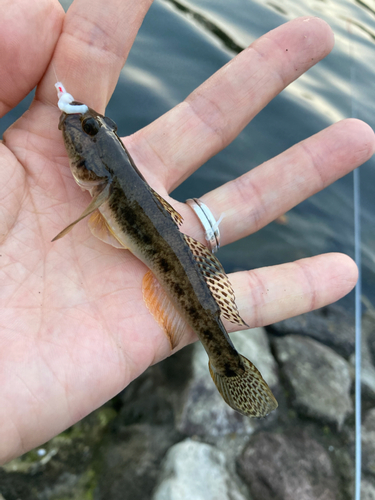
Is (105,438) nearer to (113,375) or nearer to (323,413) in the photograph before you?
(113,375)

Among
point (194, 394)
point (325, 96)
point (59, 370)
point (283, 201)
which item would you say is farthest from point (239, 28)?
point (59, 370)

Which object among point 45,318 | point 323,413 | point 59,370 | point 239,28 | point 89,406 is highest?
point 239,28

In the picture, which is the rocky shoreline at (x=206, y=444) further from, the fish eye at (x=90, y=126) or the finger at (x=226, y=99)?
the fish eye at (x=90, y=126)

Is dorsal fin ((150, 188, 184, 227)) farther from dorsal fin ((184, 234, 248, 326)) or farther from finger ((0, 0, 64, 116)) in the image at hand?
finger ((0, 0, 64, 116))

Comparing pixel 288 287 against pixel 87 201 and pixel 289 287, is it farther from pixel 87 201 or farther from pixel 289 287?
pixel 87 201

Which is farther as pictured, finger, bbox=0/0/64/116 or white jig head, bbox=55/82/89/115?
white jig head, bbox=55/82/89/115

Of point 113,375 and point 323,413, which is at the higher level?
point 113,375

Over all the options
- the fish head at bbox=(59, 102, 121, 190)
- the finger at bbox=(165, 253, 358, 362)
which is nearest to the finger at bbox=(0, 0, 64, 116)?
the fish head at bbox=(59, 102, 121, 190)
